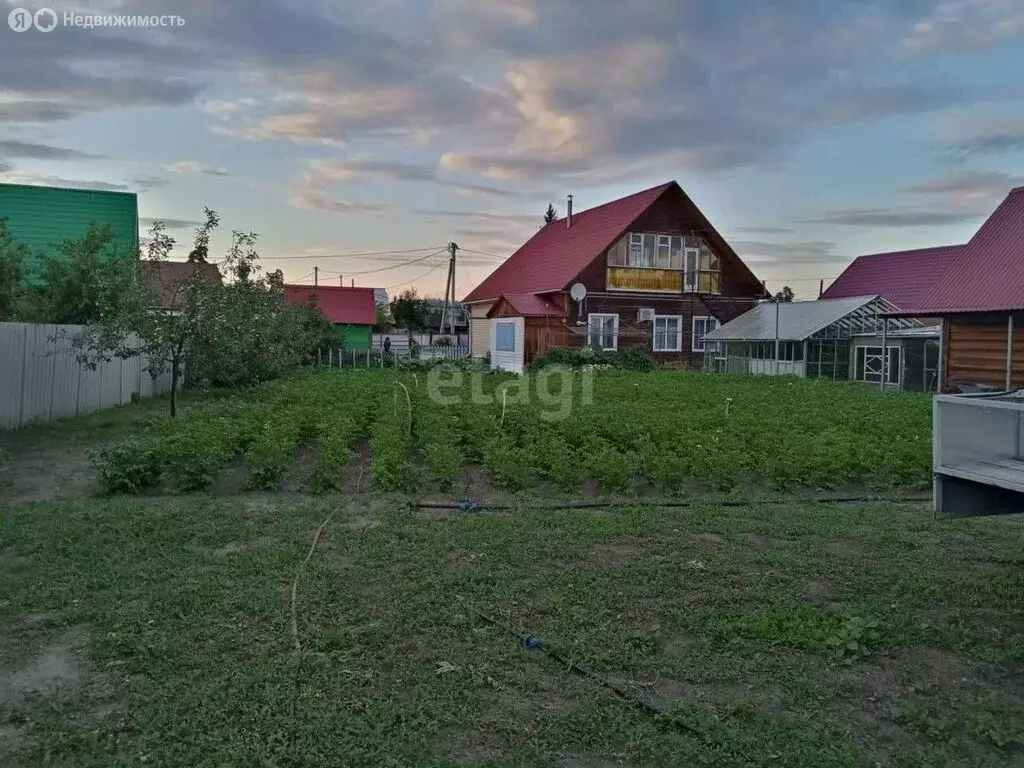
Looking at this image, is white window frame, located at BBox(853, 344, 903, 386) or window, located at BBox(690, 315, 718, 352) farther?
window, located at BBox(690, 315, 718, 352)

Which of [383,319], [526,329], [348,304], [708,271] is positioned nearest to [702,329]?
[708,271]

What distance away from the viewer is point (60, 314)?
17.0 metres

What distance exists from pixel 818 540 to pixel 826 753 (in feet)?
12.0

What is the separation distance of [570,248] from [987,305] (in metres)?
17.3

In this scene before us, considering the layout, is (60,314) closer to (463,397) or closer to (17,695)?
(463,397)

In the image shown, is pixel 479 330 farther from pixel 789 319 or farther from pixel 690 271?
pixel 789 319

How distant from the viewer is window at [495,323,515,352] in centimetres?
3078

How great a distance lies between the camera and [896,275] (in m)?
34.2

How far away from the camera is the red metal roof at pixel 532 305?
3006 cm

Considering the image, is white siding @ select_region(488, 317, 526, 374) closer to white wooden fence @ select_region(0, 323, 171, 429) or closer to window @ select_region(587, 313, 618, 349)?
window @ select_region(587, 313, 618, 349)

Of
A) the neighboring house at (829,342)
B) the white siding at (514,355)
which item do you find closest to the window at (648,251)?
the white siding at (514,355)

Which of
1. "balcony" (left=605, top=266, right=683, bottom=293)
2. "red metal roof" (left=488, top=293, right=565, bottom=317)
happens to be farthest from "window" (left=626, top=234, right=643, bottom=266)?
"red metal roof" (left=488, top=293, right=565, bottom=317)

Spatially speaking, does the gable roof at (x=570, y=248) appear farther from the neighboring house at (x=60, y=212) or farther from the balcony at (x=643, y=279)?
the neighboring house at (x=60, y=212)

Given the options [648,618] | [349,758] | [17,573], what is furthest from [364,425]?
[349,758]
